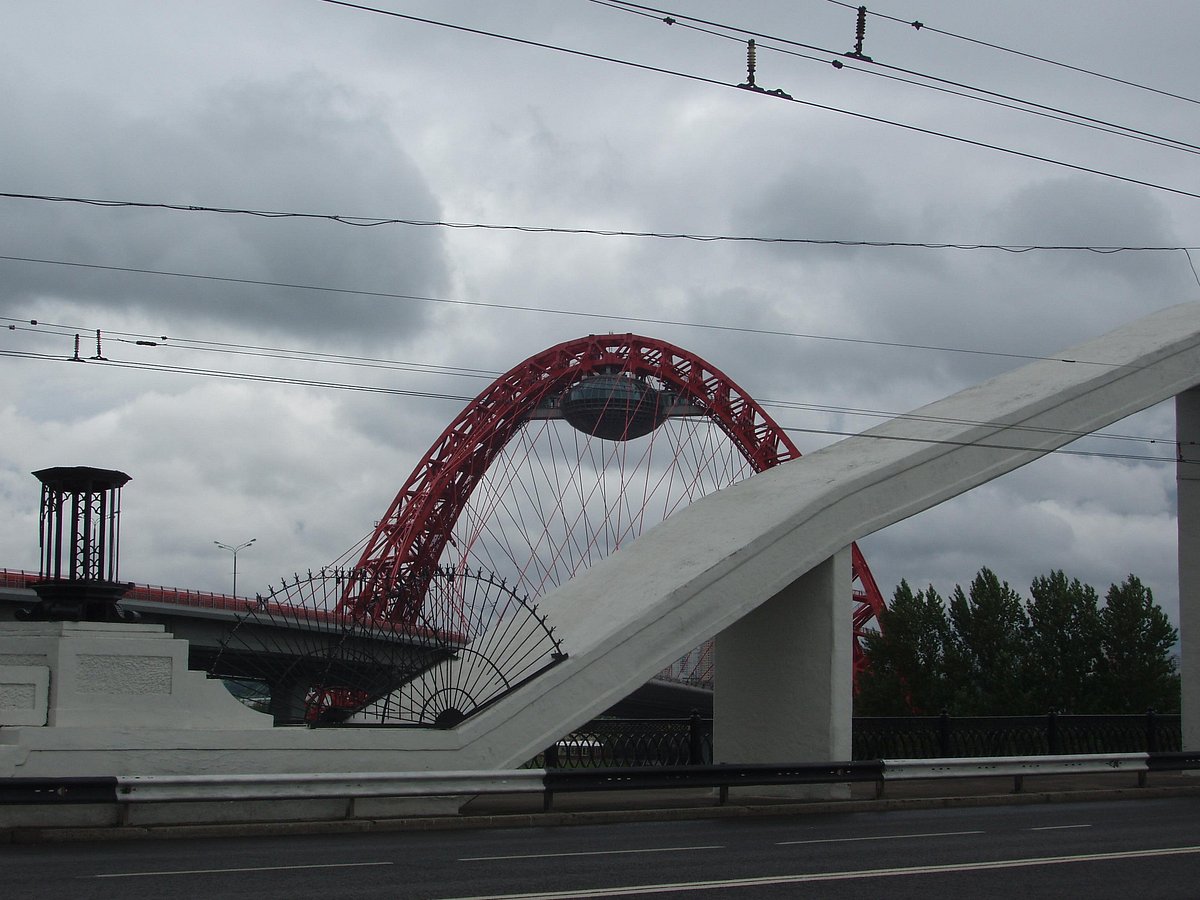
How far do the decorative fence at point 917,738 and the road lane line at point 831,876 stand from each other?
8.14m

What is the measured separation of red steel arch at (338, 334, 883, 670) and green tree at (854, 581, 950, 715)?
641 centimetres

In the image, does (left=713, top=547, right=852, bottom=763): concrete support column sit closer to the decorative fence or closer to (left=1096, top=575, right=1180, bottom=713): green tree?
the decorative fence

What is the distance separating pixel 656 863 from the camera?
1190cm

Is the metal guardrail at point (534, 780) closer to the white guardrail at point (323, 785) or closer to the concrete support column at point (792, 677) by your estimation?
the white guardrail at point (323, 785)

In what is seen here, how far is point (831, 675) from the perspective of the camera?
19.2 meters

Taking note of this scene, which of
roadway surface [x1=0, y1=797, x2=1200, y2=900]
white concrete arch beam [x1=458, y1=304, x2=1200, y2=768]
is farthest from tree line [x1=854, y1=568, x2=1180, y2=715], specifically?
roadway surface [x1=0, y1=797, x2=1200, y2=900]

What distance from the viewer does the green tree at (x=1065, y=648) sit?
46.3 m

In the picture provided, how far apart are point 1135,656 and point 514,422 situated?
26329mm

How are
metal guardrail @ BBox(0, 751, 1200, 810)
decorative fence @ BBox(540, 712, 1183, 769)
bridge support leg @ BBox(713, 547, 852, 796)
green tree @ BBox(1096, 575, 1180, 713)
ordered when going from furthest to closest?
green tree @ BBox(1096, 575, 1180, 713), decorative fence @ BBox(540, 712, 1183, 769), bridge support leg @ BBox(713, 547, 852, 796), metal guardrail @ BBox(0, 751, 1200, 810)

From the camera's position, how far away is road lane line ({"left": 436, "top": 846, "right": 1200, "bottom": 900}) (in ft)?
32.0

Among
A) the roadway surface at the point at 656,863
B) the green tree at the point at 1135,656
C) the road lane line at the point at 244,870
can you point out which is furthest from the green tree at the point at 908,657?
the road lane line at the point at 244,870

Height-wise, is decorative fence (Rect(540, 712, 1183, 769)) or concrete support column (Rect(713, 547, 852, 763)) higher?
concrete support column (Rect(713, 547, 852, 763))

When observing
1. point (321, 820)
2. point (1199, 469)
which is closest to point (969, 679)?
point (1199, 469)

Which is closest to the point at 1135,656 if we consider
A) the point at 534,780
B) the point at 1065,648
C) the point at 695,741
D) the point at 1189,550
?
the point at 1065,648
